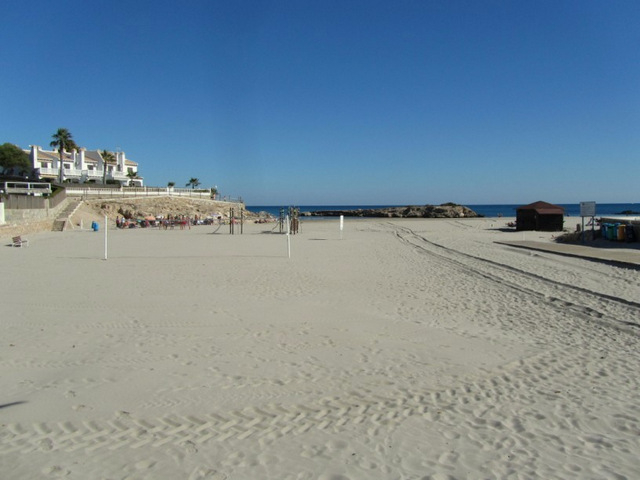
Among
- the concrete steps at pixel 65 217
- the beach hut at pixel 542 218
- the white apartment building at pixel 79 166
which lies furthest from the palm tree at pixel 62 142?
the beach hut at pixel 542 218

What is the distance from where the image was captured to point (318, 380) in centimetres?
541

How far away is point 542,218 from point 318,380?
31.2m

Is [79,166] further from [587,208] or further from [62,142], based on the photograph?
[587,208]

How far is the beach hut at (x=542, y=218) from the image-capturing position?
32500 mm

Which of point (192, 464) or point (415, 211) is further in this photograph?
point (415, 211)

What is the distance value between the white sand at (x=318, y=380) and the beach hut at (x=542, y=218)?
22.9 m

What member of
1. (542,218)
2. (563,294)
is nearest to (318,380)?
(563,294)

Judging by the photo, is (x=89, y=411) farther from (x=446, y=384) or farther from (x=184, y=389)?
(x=446, y=384)

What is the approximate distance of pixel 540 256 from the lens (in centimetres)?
1745

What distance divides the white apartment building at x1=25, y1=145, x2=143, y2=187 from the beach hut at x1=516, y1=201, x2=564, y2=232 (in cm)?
5125

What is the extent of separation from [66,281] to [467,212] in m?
73.3

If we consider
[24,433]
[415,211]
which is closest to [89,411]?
[24,433]

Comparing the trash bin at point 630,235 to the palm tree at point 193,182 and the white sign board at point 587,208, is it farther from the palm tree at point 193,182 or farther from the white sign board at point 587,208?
the palm tree at point 193,182

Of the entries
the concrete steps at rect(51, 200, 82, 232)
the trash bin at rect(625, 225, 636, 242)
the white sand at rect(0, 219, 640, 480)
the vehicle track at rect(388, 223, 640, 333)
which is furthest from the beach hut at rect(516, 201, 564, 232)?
the concrete steps at rect(51, 200, 82, 232)
